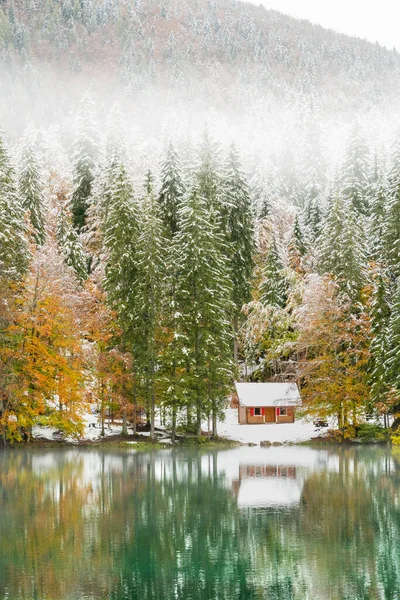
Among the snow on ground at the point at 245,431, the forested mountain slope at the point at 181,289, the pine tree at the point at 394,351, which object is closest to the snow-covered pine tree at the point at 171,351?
the forested mountain slope at the point at 181,289

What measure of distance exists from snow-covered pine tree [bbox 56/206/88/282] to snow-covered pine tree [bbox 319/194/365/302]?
69.6 ft

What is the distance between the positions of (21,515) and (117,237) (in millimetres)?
32979

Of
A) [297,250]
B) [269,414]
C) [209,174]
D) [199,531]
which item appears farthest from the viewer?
[297,250]

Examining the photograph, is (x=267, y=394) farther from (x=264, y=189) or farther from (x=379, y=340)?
(x=264, y=189)

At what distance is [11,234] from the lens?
177 feet

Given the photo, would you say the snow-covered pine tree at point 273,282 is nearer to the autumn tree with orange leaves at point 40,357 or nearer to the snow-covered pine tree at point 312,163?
the snow-covered pine tree at point 312,163

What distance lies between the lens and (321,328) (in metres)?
61.3

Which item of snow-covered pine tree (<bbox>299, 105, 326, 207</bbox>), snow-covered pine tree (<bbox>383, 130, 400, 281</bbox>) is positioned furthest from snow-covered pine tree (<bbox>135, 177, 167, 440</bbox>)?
snow-covered pine tree (<bbox>299, 105, 326, 207</bbox>)

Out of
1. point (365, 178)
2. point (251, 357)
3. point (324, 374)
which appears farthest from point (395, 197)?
point (251, 357)

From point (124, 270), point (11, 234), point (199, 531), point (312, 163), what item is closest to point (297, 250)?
point (312, 163)

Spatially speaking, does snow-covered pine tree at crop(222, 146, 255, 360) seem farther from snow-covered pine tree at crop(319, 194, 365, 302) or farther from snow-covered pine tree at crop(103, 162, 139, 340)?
snow-covered pine tree at crop(103, 162, 139, 340)

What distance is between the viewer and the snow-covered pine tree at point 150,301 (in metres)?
56.1

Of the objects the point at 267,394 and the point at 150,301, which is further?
the point at 267,394

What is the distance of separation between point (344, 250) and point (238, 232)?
10.8 meters
